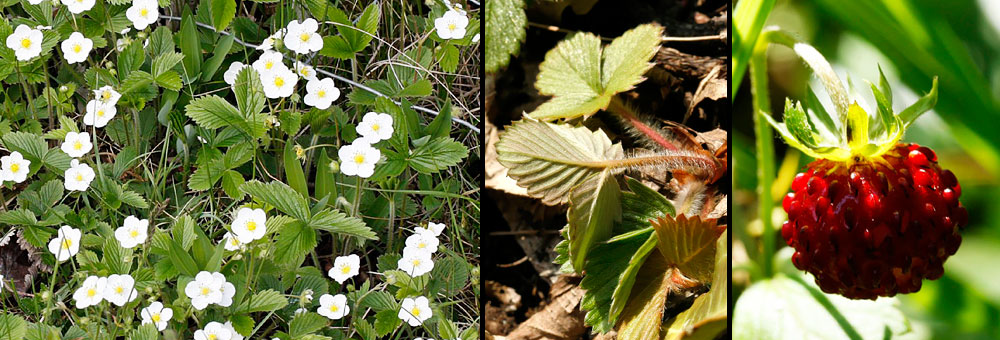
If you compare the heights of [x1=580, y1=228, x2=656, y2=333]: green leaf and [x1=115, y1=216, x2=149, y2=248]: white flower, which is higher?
[x1=580, y1=228, x2=656, y2=333]: green leaf

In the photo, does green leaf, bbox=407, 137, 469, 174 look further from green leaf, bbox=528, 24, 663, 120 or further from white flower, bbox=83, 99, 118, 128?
white flower, bbox=83, 99, 118, 128

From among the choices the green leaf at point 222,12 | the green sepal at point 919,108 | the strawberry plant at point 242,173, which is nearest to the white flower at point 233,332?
the strawberry plant at point 242,173

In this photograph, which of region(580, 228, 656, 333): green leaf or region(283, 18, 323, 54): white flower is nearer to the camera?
region(580, 228, 656, 333): green leaf

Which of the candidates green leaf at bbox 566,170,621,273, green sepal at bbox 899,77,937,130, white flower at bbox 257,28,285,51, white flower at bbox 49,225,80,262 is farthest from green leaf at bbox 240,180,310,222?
green sepal at bbox 899,77,937,130

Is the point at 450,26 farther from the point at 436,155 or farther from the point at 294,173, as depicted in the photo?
the point at 294,173

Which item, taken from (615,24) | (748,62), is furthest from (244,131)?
(748,62)

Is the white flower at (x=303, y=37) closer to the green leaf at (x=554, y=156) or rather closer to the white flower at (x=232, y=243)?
the white flower at (x=232, y=243)

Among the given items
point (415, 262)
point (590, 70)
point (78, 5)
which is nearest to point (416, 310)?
point (415, 262)

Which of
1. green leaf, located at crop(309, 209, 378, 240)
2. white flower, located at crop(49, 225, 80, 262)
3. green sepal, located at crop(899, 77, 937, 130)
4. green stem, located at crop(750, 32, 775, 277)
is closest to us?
green sepal, located at crop(899, 77, 937, 130)
